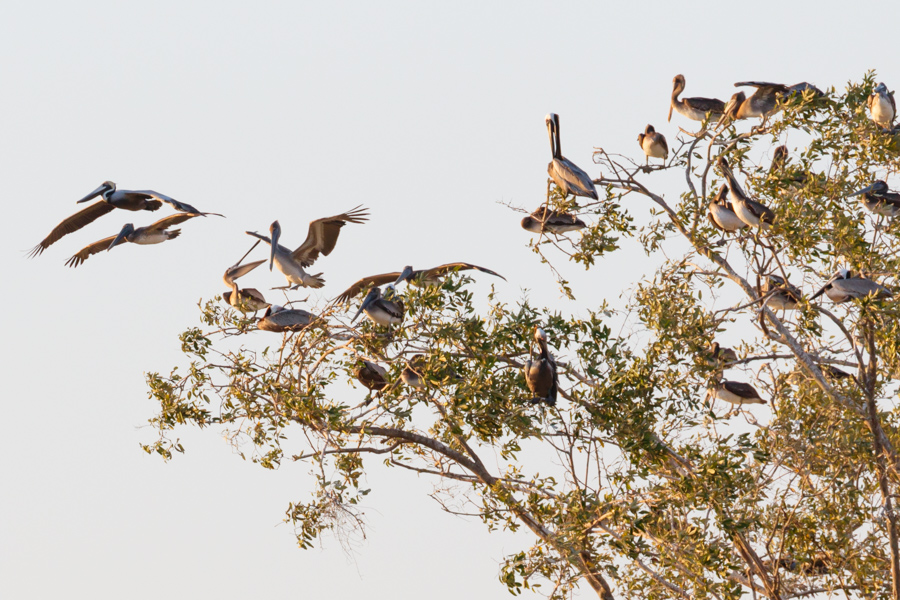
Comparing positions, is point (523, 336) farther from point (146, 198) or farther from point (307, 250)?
point (146, 198)

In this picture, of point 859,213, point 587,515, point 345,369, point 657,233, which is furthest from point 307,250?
point 859,213

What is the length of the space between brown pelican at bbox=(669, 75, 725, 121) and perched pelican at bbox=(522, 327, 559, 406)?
6140 mm

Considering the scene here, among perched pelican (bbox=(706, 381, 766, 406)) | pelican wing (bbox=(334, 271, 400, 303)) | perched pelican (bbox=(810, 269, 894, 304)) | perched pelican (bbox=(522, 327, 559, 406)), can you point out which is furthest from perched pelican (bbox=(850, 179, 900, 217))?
pelican wing (bbox=(334, 271, 400, 303))

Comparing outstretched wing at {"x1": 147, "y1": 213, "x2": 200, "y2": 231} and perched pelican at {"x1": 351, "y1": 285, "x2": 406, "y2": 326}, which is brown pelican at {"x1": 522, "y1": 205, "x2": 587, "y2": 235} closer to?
perched pelican at {"x1": 351, "y1": 285, "x2": 406, "y2": 326}

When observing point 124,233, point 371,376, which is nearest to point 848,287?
point 371,376

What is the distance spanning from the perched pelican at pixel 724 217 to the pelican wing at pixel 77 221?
753 centimetres

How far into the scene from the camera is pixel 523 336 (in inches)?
322

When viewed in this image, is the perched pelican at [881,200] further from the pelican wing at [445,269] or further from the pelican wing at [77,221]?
the pelican wing at [77,221]

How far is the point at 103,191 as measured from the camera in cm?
1313

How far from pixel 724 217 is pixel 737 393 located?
3135mm

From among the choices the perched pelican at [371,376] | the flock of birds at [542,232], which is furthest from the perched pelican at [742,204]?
the perched pelican at [371,376]

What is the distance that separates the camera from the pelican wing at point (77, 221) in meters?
13.5

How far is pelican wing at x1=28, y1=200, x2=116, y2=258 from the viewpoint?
1353 centimetres

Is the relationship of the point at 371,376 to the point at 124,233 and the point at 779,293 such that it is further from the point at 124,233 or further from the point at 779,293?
the point at 124,233
